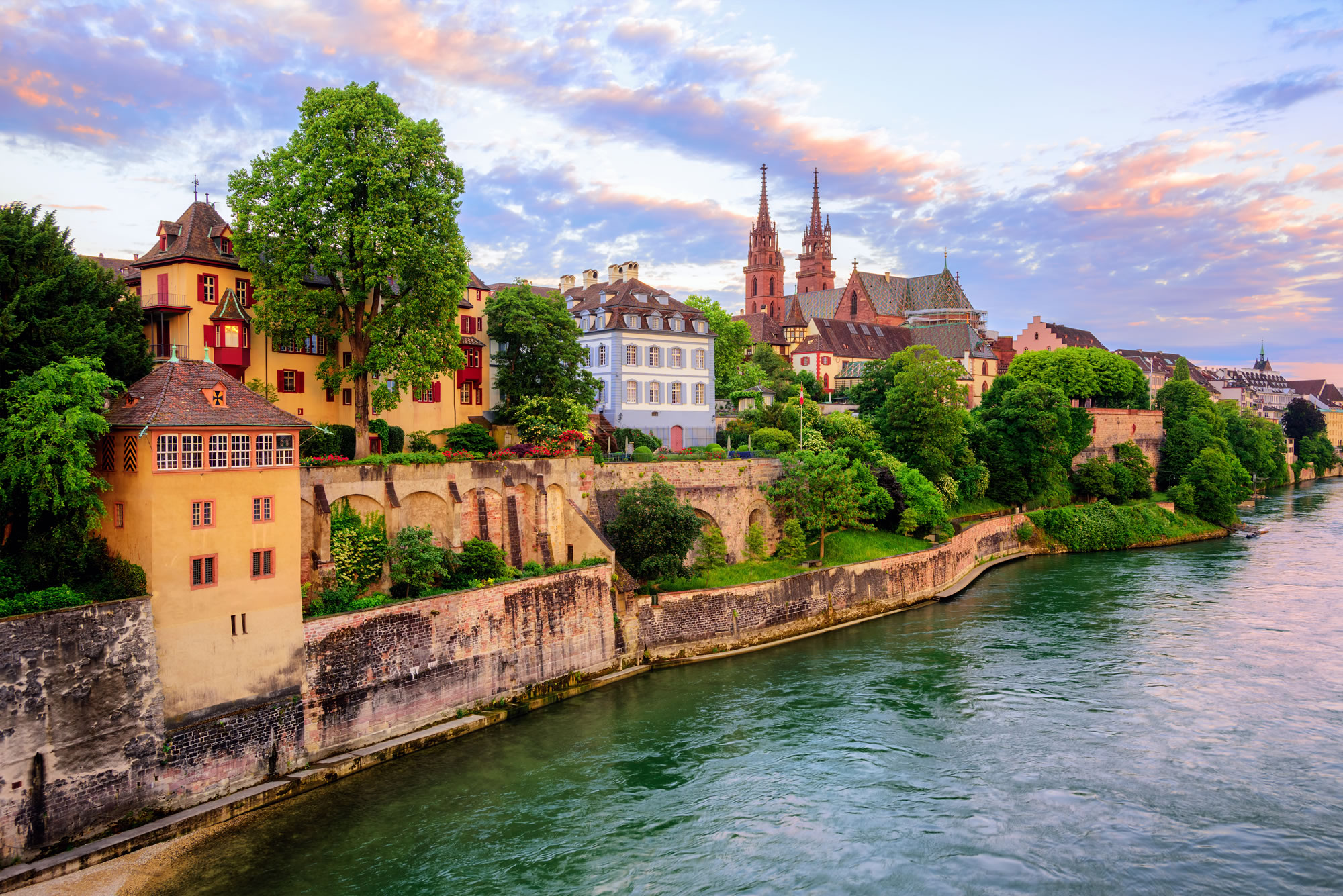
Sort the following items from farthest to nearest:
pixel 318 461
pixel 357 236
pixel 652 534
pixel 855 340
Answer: pixel 855 340
pixel 652 534
pixel 357 236
pixel 318 461

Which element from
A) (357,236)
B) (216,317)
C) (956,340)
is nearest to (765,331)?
(956,340)

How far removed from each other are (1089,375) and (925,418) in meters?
32.2

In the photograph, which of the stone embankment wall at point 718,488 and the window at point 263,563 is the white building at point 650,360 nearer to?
the stone embankment wall at point 718,488

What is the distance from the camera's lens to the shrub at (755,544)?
43.5 m

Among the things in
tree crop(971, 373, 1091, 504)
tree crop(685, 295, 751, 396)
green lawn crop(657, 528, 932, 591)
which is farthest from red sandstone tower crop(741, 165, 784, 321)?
green lawn crop(657, 528, 932, 591)

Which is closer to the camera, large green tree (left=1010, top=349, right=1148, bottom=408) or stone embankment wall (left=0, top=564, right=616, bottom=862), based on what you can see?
stone embankment wall (left=0, top=564, right=616, bottom=862)

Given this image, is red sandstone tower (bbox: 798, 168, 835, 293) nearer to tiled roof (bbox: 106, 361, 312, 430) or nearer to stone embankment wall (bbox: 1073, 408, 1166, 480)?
stone embankment wall (bbox: 1073, 408, 1166, 480)

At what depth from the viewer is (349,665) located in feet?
82.6

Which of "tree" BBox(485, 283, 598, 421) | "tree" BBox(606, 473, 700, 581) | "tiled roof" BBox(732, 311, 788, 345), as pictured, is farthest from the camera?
"tiled roof" BBox(732, 311, 788, 345)

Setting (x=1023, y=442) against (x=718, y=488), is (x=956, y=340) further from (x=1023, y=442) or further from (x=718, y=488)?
(x=718, y=488)

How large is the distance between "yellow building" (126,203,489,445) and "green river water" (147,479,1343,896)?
54.1 ft

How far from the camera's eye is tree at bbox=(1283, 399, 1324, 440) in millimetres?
124000

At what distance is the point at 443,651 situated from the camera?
90.1 ft

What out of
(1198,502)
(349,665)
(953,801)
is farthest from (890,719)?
(1198,502)
